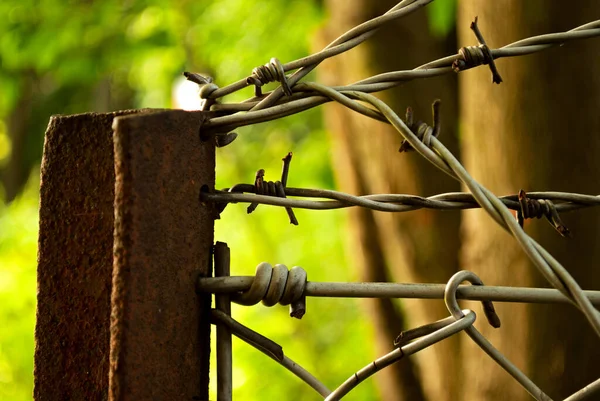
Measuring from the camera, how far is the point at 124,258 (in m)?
0.33

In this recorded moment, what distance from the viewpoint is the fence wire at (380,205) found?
33 centimetres

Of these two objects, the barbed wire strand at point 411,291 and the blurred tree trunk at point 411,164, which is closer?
the barbed wire strand at point 411,291

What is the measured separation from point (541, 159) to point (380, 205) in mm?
512

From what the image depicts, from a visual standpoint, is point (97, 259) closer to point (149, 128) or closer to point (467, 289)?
point (149, 128)

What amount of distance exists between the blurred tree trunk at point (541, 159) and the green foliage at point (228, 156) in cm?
66

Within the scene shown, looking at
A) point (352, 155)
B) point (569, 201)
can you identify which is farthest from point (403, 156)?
point (569, 201)

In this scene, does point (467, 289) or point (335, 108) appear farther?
point (335, 108)

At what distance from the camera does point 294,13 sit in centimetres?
148

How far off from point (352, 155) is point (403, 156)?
0.23 metres

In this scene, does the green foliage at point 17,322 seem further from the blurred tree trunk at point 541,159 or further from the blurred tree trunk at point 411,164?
the blurred tree trunk at point 541,159

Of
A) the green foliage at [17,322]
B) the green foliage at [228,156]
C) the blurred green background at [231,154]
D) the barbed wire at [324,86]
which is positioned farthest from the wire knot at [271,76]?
the green foliage at [17,322]

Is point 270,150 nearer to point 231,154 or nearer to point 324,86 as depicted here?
point 231,154

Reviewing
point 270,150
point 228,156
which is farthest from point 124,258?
point 270,150

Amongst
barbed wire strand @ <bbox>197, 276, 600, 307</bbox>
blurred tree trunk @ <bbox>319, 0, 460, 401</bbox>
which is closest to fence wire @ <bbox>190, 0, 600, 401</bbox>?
barbed wire strand @ <bbox>197, 276, 600, 307</bbox>
